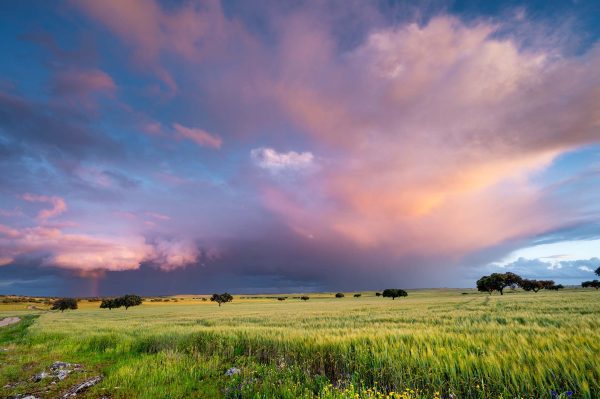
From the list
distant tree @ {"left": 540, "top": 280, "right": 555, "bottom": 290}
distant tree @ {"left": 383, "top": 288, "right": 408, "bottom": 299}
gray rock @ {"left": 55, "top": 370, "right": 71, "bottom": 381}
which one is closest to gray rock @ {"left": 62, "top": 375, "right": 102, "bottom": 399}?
gray rock @ {"left": 55, "top": 370, "right": 71, "bottom": 381}

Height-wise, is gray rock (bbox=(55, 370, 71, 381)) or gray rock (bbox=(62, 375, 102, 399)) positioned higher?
gray rock (bbox=(62, 375, 102, 399))

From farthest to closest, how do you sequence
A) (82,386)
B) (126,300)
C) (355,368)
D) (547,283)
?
(547,283) < (126,300) < (82,386) < (355,368)

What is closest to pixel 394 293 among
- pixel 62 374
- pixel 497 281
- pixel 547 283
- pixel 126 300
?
pixel 497 281

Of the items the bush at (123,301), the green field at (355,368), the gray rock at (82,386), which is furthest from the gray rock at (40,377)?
the bush at (123,301)

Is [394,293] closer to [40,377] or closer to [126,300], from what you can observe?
[126,300]

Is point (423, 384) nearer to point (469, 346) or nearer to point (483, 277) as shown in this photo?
point (469, 346)

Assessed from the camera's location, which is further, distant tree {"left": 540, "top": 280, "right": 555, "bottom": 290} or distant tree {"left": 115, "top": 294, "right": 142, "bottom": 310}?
distant tree {"left": 540, "top": 280, "right": 555, "bottom": 290}

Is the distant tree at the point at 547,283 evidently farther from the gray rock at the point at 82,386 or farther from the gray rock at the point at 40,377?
the gray rock at the point at 40,377

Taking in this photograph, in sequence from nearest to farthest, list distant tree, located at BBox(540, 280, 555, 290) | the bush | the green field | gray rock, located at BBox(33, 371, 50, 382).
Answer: the green field, gray rock, located at BBox(33, 371, 50, 382), the bush, distant tree, located at BBox(540, 280, 555, 290)

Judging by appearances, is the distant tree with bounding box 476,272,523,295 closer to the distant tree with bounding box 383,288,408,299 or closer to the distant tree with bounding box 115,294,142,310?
the distant tree with bounding box 383,288,408,299

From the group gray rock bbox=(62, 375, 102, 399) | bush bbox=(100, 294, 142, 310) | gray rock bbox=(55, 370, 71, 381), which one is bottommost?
bush bbox=(100, 294, 142, 310)

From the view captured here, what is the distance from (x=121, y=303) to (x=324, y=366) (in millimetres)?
122048

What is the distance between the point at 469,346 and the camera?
27.7 feet

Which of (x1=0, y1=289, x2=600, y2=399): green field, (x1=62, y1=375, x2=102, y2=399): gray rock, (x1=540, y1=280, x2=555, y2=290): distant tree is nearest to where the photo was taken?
(x1=0, y1=289, x2=600, y2=399): green field
